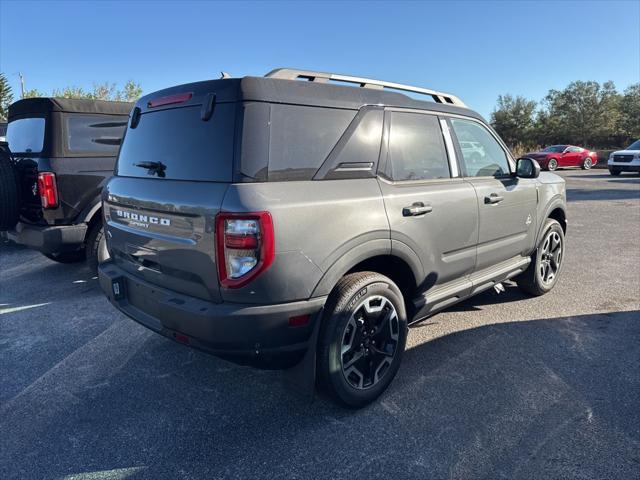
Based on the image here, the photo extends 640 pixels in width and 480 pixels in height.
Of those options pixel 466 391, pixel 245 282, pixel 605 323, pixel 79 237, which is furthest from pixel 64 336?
pixel 605 323

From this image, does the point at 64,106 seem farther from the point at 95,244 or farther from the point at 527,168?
the point at 527,168

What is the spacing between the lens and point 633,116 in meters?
39.7

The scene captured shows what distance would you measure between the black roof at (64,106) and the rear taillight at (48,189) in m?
0.87

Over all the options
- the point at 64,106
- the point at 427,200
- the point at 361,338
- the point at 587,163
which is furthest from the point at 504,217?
the point at 587,163

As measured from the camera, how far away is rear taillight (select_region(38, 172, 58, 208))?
4.80 m

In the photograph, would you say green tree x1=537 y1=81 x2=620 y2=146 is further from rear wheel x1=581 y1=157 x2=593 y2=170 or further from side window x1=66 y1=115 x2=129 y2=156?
side window x1=66 y1=115 x2=129 y2=156

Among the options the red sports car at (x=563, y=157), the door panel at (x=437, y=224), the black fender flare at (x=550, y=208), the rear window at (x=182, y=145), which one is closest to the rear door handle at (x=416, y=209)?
the door panel at (x=437, y=224)

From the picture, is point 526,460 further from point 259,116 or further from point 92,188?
point 92,188

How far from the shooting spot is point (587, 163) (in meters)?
27.0

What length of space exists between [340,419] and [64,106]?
4.75m

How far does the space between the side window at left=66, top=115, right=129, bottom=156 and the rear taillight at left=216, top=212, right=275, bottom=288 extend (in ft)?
11.7

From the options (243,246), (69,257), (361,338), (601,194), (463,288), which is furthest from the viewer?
(601,194)

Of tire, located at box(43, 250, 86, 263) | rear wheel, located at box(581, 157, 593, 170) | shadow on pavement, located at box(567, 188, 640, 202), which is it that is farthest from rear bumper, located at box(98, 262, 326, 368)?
rear wheel, located at box(581, 157, 593, 170)

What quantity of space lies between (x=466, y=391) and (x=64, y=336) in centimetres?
340
